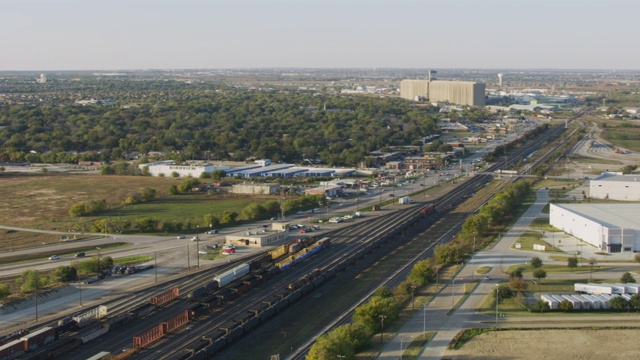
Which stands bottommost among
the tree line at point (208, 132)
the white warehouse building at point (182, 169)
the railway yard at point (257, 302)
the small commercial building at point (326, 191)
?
the railway yard at point (257, 302)

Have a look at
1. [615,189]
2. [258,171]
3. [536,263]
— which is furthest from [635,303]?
[258,171]

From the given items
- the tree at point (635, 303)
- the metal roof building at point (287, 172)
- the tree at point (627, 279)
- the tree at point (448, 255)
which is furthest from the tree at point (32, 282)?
the metal roof building at point (287, 172)

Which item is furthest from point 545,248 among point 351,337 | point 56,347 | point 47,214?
point 47,214

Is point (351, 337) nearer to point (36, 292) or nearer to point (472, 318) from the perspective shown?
point (472, 318)

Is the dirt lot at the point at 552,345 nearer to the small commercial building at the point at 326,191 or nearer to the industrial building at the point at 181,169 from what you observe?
the small commercial building at the point at 326,191

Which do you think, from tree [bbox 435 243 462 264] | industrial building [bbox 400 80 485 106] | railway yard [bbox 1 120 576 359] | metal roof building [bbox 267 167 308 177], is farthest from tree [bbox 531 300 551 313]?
industrial building [bbox 400 80 485 106]

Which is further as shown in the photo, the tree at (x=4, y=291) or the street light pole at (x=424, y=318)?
the tree at (x=4, y=291)
